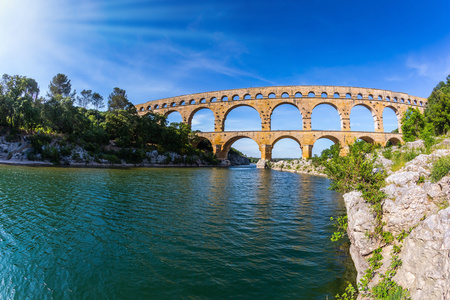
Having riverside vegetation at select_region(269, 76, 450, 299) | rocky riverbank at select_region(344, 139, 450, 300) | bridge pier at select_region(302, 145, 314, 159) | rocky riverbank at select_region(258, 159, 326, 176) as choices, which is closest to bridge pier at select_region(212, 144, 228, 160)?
rocky riverbank at select_region(258, 159, 326, 176)

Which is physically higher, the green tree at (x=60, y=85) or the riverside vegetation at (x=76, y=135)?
the green tree at (x=60, y=85)

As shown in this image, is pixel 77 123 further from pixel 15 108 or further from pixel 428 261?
pixel 428 261

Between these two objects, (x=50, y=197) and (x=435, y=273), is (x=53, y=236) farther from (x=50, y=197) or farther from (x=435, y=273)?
(x=435, y=273)

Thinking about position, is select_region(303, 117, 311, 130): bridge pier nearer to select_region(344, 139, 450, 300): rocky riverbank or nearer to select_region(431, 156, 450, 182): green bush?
select_region(344, 139, 450, 300): rocky riverbank

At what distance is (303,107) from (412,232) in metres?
37.2

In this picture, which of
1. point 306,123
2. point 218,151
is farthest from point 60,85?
point 306,123

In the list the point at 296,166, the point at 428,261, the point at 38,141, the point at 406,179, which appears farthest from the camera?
the point at 296,166

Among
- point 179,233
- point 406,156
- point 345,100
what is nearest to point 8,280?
point 179,233

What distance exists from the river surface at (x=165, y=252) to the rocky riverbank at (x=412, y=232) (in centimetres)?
79

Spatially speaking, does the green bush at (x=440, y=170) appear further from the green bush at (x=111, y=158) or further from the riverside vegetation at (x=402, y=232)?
the green bush at (x=111, y=158)

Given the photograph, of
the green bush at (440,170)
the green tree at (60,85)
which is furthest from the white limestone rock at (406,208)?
the green tree at (60,85)

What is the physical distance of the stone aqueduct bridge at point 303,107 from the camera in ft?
114

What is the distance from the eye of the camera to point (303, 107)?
122 ft

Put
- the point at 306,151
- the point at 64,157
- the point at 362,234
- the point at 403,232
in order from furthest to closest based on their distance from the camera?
the point at 306,151
the point at 64,157
the point at 362,234
the point at 403,232
